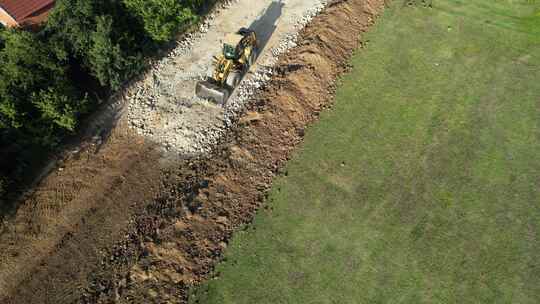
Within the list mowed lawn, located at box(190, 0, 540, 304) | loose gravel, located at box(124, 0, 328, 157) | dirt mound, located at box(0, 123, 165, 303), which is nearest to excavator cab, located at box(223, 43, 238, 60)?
loose gravel, located at box(124, 0, 328, 157)

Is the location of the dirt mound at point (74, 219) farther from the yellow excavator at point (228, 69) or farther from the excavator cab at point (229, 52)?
the excavator cab at point (229, 52)

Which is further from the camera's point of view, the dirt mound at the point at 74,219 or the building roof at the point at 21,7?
the building roof at the point at 21,7

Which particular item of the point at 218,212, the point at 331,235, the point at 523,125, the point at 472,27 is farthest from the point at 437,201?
the point at 472,27

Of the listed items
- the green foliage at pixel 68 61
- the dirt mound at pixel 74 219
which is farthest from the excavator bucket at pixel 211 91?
the dirt mound at pixel 74 219

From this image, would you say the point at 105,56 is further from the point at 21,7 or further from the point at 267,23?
the point at 267,23

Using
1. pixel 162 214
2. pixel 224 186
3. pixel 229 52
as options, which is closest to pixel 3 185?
pixel 162 214

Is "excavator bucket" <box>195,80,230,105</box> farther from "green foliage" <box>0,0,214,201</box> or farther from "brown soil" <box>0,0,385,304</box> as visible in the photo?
"green foliage" <box>0,0,214,201</box>

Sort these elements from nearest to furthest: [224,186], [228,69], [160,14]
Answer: [224,186], [228,69], [160,14]
